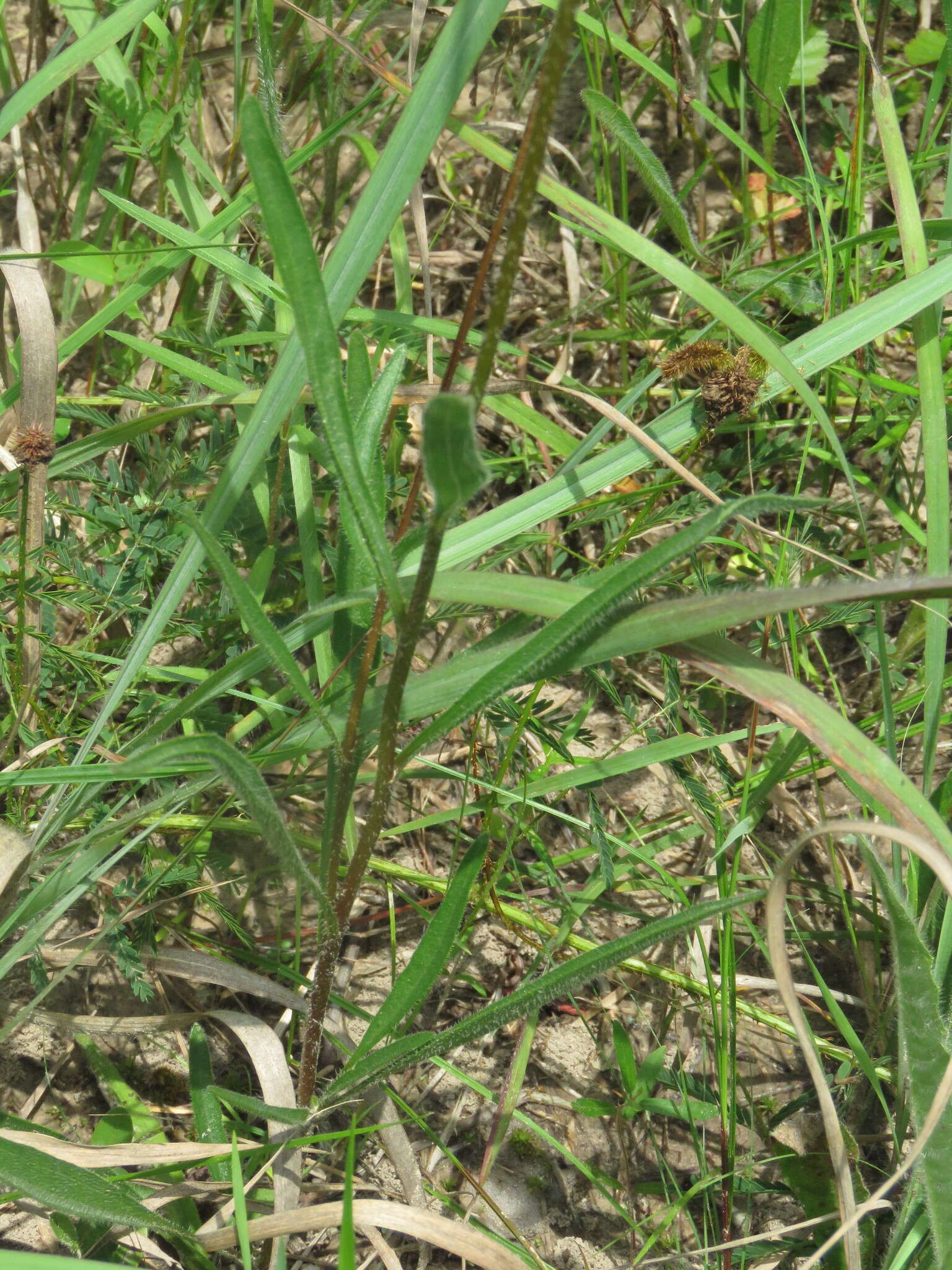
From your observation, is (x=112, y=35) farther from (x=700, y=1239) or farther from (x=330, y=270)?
(x=700, y=1239)

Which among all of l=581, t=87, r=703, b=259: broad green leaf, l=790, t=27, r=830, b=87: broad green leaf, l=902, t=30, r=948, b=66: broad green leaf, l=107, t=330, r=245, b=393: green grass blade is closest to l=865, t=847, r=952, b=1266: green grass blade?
l=581, t=87, r=703, b=259: broad green leaf

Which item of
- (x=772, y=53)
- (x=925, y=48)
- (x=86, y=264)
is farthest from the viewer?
(x=925, y=48)

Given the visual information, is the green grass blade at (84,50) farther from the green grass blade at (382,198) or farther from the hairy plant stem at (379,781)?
the hairy plant stem at (379,781)

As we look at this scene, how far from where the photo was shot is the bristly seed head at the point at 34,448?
1.62m

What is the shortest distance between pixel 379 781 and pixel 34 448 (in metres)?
0.86

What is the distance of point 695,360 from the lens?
1708 millimetres

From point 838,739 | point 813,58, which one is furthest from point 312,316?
point 813,58

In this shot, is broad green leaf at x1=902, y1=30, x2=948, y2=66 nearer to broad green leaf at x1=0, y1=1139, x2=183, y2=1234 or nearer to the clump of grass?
the clump of grass

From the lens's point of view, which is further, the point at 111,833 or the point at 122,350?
the point at 122,350

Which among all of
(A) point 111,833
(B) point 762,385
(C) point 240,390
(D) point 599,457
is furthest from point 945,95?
(A) point 111,833

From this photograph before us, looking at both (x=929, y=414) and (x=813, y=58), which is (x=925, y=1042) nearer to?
(x=929, y=414)

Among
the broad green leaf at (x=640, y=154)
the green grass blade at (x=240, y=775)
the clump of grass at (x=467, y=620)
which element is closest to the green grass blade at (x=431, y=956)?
the clump of grass at (x=467, y=620)

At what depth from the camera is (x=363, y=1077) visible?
53.4 inches

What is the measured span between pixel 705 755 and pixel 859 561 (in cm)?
64
